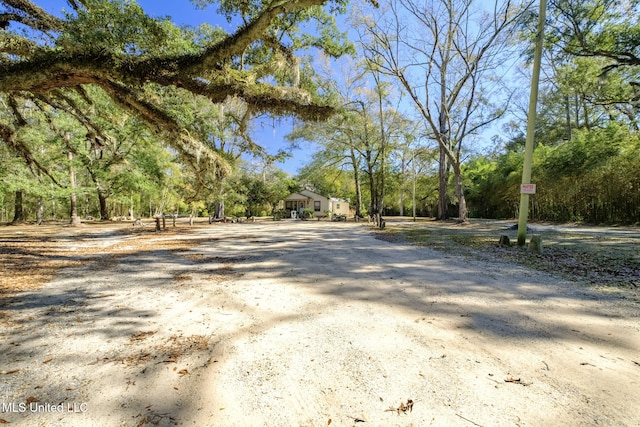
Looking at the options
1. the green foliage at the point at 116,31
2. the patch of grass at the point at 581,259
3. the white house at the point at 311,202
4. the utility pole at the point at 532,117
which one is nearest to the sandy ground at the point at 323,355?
the patch of grass at the point at 581,259

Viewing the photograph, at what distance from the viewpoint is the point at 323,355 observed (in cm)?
212

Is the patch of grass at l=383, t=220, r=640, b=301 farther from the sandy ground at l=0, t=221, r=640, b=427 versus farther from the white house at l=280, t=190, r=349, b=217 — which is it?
the white house at l=280, t=190, r=349, b=217

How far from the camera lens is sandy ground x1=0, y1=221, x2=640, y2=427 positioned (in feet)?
5.07

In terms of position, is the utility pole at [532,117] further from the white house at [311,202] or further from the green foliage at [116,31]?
the white house at [311,202]

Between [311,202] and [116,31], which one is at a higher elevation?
[116,31]

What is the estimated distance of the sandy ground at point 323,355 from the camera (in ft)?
5.07

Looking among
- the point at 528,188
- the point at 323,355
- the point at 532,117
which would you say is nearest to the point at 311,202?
the point at 532,117

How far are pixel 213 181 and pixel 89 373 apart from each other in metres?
7.21

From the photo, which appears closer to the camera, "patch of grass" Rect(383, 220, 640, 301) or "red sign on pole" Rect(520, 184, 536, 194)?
"patch of grass" Rect(383, 220, 640, 301)

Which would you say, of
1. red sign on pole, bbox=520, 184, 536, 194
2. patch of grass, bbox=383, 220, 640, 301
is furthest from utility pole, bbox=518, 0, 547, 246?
patch of grass, bbox=383, 220, 640, 301

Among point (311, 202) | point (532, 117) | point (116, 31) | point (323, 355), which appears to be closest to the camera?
point (323, 355)

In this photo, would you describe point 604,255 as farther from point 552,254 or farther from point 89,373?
point 89,373

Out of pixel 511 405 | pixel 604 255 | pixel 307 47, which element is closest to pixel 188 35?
pixel 307 47

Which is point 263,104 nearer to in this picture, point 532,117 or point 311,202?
point 532,117
